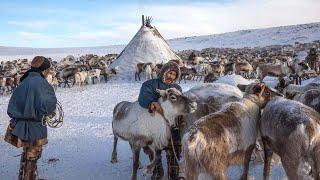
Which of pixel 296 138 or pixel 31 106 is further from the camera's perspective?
pixel 31 106

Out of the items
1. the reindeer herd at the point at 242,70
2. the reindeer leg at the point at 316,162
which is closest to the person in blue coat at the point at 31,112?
the reindeer leg at the point at 316,162

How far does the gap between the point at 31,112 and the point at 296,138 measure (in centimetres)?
331

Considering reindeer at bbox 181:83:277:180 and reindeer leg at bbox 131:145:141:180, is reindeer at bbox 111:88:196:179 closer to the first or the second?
reindeer leg at bbox 131:145:141:180

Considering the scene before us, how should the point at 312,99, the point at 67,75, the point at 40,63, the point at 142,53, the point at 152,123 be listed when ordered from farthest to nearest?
the point at 142,53, the point at 67,75, the point at 312,99, the point at 152,123, the point at 40,63

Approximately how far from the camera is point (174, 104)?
253 inches

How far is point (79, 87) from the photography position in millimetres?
23391

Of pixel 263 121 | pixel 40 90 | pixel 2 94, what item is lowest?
pixel 2 94

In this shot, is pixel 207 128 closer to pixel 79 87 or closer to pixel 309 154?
pixel 309 154

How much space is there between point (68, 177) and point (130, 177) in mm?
1030

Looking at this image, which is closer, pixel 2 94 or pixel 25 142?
pixel 25 142

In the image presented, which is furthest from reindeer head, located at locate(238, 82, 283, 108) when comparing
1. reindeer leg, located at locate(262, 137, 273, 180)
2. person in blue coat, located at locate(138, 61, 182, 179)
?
person in blue coat, located at locate(138, 61, 182, 179)

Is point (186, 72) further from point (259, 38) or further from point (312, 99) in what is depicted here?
point (259, 38)

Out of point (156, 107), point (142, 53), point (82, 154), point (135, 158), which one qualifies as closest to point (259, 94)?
point (156, 107)

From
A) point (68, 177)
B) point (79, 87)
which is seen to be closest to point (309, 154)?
point (68, 177)
